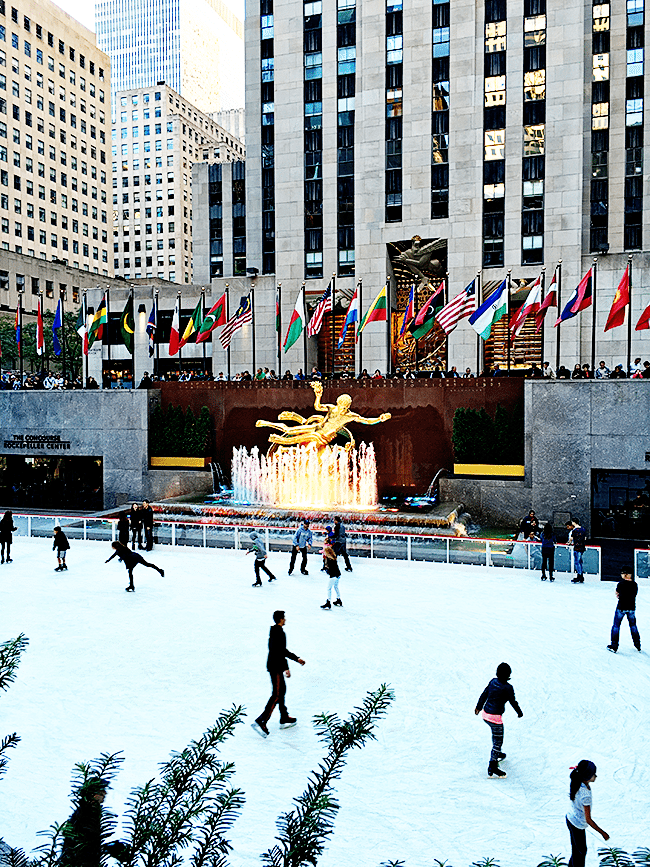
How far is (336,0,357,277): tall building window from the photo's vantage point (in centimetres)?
4534

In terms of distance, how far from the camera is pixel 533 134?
42.2m

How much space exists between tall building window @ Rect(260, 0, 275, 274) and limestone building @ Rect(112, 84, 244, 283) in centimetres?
5387

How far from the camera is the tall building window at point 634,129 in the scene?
150ft

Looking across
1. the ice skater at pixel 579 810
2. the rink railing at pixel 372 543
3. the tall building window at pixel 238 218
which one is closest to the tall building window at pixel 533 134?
the tall building window at pixel 238 218

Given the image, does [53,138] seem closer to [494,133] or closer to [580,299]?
[494,133]

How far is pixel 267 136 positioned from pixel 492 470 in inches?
1507

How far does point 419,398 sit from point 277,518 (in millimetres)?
7689

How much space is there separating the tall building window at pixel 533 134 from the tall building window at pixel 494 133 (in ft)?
4.37

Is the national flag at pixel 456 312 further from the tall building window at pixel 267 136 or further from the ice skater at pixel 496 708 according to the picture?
the tall building window at pixel 267 136

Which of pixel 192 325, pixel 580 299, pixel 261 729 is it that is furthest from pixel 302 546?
pixel 192 325

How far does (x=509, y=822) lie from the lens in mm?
7016

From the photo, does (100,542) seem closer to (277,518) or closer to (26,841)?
(277,518)

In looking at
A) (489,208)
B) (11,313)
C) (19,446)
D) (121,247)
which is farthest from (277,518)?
(121,247)

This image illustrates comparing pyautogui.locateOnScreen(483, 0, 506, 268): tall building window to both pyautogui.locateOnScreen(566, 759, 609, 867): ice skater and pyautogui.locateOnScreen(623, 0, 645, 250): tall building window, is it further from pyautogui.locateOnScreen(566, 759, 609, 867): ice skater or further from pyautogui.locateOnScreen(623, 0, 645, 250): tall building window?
pyautogui.locateOnScreen(566, 759, 609, 867): ice skater
